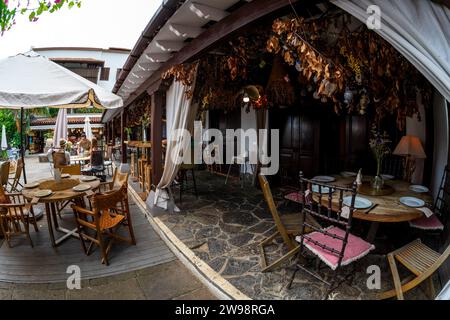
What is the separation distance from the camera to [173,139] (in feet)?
14.7

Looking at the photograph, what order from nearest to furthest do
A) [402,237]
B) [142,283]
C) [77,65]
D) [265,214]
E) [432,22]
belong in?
[432,22]
[142,283]
[402,237]
[265,214]
[77,65]

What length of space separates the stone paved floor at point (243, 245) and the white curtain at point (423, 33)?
7.12ft

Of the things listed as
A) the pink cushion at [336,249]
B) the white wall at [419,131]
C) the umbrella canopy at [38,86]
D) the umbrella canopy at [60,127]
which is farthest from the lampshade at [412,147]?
the umbrella canopy at [60,127]

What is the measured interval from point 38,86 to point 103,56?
2336 cm

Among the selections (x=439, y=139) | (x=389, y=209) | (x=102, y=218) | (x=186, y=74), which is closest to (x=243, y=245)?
(x=389, y=209)

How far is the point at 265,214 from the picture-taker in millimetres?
4688


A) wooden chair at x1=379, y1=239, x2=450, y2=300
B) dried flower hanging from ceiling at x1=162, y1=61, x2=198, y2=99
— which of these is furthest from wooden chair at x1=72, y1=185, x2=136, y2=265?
wooden chair at x1=379, y1=239, x2=450, y2=300

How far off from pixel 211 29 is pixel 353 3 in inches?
68.4

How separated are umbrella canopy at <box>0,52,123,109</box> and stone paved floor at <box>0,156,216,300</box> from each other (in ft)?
7.59

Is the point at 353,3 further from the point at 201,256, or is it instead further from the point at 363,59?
the point at 201,256

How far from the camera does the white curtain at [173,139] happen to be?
4.31 m
